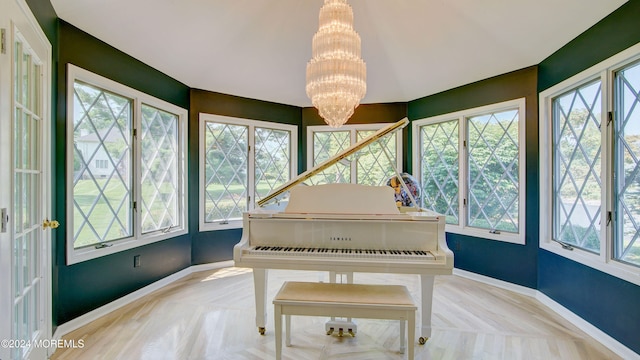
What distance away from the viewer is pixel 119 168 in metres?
2.98

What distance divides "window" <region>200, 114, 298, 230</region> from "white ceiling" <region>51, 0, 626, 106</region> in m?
0.51

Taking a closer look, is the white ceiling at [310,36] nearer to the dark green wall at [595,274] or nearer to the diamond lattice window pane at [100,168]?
the dark green wall at [595,274]

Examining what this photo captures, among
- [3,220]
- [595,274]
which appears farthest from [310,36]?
[595,274]

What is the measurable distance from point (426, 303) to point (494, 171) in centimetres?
212

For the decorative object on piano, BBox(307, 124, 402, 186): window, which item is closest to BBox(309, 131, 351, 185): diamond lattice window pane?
BBox(307, 124, 402, 186): window

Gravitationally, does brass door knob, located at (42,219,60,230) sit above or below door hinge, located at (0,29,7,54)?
below

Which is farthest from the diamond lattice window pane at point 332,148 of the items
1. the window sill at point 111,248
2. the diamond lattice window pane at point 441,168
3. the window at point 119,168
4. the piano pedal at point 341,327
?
the piano pedal at point 341,327

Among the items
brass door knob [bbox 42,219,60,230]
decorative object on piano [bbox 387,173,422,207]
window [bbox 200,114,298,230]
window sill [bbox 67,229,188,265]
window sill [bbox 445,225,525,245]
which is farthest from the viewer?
window [bbox 200,114,298,230]

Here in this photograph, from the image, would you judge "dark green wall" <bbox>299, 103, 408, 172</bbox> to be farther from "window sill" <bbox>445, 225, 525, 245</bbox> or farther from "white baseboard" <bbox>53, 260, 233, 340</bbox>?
"white baseboard" <bbox>53, 260, 233, 340</bbox>

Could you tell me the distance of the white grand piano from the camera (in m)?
2.00

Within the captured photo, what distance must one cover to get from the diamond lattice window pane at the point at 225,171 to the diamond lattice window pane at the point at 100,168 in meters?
1.09

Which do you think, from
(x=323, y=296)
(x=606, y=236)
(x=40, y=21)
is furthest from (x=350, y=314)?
(x=40, y=21)

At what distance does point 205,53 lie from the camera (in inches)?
133

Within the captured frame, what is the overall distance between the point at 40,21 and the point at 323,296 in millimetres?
2437
